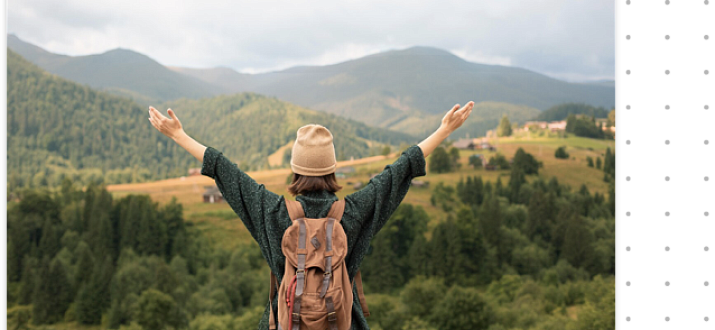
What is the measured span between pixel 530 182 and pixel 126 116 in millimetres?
101315

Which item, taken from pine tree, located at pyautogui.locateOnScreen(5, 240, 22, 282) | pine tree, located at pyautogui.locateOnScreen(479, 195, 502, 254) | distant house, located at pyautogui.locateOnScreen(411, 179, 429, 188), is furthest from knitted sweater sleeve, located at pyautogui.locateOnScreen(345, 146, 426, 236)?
pine tree, located at pyautogui.locateOnScreen(5, 240, 22, 282)

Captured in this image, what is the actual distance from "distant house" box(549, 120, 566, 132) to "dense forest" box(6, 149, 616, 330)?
2296 centimetres

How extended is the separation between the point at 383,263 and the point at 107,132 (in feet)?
313

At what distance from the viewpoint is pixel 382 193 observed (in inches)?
85.5

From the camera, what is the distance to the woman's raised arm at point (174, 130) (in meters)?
2.13

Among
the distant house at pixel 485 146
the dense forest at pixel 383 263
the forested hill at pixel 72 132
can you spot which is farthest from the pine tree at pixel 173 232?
the distant house at pixel 485 146

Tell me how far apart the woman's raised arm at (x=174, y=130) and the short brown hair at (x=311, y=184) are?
413mm

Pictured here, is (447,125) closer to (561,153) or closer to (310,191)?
(310,191)

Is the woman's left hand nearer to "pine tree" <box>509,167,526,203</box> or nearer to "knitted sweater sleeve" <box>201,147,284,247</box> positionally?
"knitted sweater sleeve" <box>201,147,284,247</box>

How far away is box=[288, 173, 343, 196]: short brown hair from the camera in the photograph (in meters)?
2.10

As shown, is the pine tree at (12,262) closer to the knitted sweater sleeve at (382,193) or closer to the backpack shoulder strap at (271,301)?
the backpack shoulder strap at (271,301)

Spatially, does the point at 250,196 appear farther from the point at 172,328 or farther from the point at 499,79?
the point at 499,79

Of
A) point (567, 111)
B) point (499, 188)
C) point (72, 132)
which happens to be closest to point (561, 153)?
point (499, 188)

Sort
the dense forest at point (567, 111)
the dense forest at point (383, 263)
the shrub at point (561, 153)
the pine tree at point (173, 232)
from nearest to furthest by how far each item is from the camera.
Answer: the dense forest at point (383, 263)
the pine tree at point (173, 232)
the shrub at point (561, 153)
the dense forest at point (567, 111)
